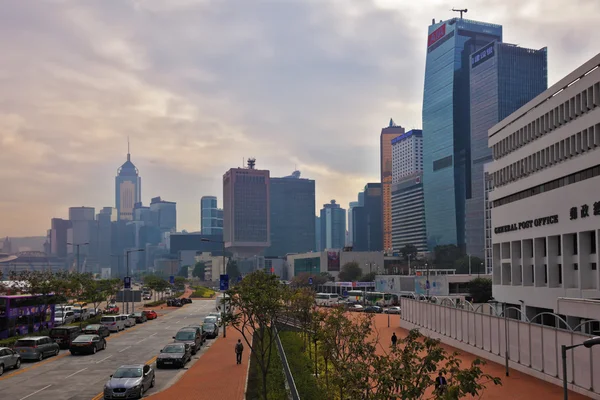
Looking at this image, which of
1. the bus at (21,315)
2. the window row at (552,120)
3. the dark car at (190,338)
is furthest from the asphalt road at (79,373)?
the window row at (552,120)

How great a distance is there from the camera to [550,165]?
6206cm

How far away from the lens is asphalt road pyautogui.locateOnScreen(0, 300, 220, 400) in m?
31.1

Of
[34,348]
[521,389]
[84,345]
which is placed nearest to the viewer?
[521,389]

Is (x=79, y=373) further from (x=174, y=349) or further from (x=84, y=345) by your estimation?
(x=84, y=345)

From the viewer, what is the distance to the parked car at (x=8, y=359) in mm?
37562

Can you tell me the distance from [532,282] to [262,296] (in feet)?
158

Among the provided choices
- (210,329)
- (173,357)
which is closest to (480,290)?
(210,329)

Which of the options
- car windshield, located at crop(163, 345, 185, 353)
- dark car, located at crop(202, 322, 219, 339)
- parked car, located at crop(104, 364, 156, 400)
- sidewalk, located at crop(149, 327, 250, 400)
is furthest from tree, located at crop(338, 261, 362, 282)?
parked car, located at crop(104, 364, 156, 400)

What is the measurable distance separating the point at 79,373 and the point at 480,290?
92656 mm

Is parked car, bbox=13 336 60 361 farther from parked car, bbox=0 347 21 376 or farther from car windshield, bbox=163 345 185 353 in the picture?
car windshield, bbox=163 345 185 353

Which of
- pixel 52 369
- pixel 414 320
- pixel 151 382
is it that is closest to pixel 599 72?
pixel 414 320

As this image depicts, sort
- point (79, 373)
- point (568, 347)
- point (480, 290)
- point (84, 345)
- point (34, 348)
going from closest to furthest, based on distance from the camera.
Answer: point (568, 347), point (79, 373), point (34, 348), point (84, 345), point (480, 290)

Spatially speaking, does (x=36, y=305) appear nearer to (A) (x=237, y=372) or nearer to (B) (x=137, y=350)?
(B) (x=137, y=350)

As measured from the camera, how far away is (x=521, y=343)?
3831 centimetres
